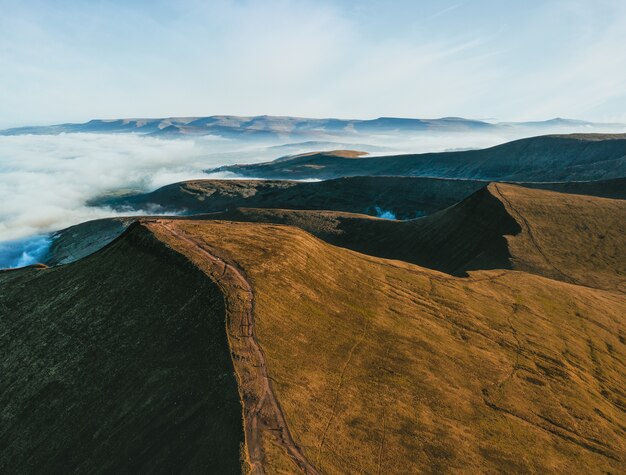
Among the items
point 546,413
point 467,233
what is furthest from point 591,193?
point 546,413

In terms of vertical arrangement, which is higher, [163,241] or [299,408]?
[163,241]

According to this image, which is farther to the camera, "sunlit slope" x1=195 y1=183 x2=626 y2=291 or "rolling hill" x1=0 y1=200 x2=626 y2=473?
"sunlit slope" x1=195 y1=183 x2=626 y2=291

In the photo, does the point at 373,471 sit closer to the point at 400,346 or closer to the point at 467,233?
the point at 400,346

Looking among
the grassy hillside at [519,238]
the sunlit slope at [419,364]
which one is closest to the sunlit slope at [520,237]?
the grassy hillside at [519,238]

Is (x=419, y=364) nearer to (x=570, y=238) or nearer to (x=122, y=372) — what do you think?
(x=122, y=372)

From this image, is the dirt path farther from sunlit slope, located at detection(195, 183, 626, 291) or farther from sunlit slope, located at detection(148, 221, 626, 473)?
sunlit slope, located at detection(195, 183, 626, 291)

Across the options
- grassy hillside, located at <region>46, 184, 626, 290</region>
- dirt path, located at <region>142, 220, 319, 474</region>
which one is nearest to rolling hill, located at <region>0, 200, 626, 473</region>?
dirt path, located at <region>142, 220, 319, 474</region>

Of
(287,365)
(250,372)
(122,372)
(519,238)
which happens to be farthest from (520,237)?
(122,372)
